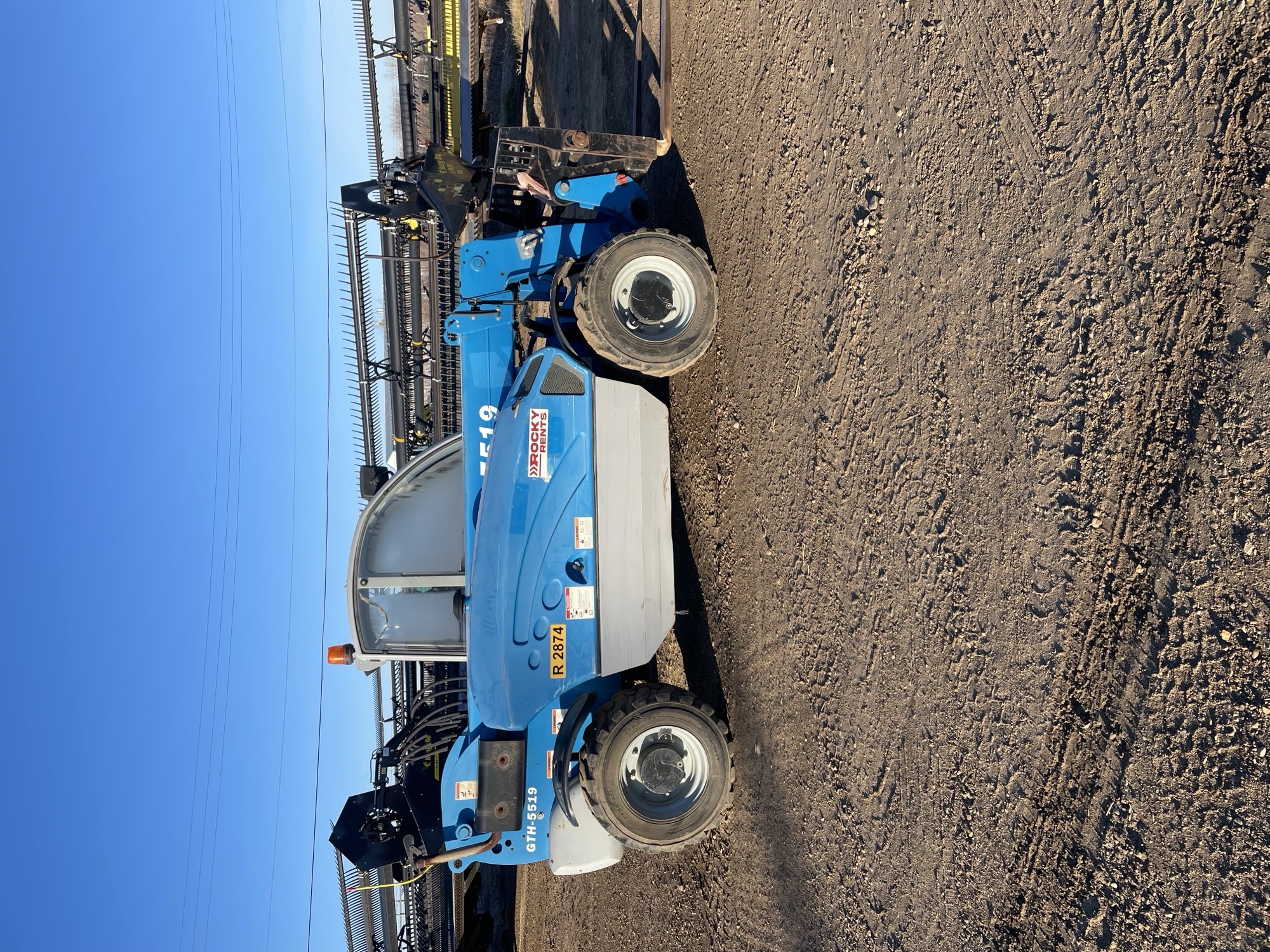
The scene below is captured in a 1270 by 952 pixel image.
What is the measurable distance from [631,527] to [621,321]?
1204mm

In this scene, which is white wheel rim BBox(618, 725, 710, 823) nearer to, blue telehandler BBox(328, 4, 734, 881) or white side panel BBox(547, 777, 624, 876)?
blue telehandler BBox(328, 4, 734, 881)

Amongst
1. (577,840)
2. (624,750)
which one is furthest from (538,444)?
(577,840)

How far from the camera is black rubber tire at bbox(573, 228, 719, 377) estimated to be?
4.41 m

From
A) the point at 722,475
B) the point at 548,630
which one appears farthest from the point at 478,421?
the point at 722,475

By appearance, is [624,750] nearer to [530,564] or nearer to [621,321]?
[530,564]

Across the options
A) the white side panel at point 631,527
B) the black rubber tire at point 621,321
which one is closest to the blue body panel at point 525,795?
the white side panel at point 631,527

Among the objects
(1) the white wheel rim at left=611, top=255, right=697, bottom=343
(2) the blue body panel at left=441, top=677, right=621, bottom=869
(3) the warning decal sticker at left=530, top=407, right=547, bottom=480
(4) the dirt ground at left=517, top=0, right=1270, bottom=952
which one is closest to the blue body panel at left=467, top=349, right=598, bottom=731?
(3) the warning decal sticker at left=530, top=407, right=547, bottom=480

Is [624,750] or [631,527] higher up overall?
[631,527]

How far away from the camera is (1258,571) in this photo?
9.00 ft

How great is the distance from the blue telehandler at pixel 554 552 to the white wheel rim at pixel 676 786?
0.01 m

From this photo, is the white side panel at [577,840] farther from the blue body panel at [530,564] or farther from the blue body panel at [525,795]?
the blue body panel at [530,564]

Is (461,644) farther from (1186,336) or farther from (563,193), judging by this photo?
(1186,336)

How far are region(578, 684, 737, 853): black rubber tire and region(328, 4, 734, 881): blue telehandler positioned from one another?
11 millimetres

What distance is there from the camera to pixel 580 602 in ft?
14.1
